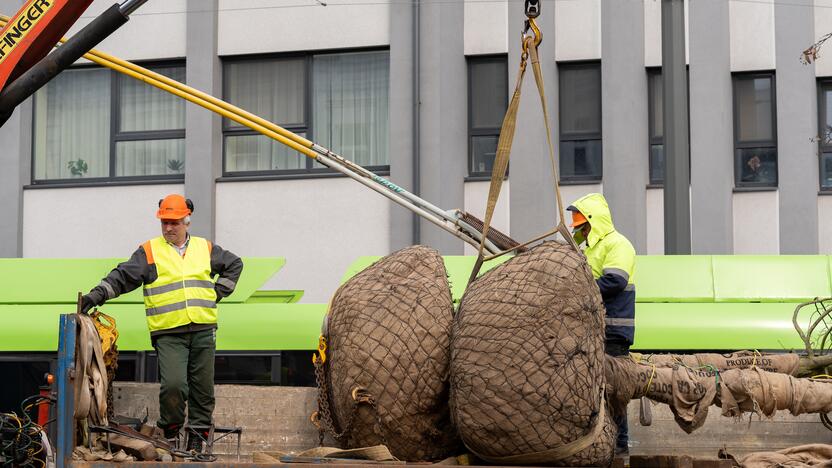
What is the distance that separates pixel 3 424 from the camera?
7105mm

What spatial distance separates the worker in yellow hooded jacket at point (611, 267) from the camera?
748cm

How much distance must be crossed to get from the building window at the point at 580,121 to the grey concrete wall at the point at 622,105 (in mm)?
514

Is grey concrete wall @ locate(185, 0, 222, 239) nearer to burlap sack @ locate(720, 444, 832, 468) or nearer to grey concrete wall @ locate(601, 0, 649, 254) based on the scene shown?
grey concrete wall @ locate(601, 0, 649, 254)

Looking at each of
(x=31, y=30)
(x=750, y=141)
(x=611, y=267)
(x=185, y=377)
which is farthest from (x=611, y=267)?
(x=750, y=141)

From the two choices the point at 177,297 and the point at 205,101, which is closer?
the point at 177,297

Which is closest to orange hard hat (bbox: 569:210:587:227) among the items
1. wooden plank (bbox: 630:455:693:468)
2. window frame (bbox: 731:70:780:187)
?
wooden plank (bbox: 630:455:693:468)

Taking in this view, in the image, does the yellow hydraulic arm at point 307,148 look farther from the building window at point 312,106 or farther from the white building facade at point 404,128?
the building window at point 312,106

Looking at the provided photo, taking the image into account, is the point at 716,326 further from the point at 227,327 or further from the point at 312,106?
the point at 312,106

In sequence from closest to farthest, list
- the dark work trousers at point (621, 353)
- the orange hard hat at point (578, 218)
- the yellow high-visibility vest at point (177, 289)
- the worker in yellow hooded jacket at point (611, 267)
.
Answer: the dark work trousers at point (621, 353) → the worker in yellow hooded jacket at point (611, 267) → the yellow high-visibility vest at point (177, 289) → the orange hard hat at point (578, 218)

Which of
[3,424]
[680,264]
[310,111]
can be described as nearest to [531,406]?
[3,424]

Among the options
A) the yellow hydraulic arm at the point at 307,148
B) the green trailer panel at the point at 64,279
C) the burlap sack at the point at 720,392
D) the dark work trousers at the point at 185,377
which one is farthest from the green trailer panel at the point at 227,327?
the burlap sack at the point at 720,392

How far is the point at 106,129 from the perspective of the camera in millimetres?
17375

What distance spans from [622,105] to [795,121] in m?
2.26

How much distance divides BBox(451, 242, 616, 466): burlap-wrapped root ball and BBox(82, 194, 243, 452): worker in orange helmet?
2.77 meters
